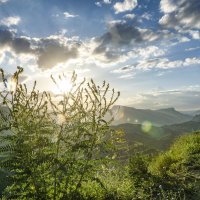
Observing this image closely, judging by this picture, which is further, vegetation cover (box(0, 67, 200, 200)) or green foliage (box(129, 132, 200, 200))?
green foliage (box(129, 132, 200, 200))

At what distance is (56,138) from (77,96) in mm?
897

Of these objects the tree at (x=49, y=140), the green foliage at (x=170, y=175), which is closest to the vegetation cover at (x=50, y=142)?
the tree at (x=49, y=140)

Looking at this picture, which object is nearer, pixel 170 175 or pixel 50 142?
pixel 50 142

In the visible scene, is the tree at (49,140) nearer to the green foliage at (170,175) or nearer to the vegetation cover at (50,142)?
the vegetation cover at (50,142)

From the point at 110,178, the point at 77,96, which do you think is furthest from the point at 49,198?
the point at 110,178

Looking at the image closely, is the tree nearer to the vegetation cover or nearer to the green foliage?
the vegetation cover

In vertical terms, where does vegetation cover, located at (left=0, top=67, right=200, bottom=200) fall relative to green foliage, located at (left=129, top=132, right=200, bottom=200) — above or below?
above

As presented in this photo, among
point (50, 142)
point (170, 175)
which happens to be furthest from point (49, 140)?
point (170, 175)

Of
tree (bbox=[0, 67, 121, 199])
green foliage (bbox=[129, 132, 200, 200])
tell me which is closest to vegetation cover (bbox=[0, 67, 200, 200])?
tree (bbox=[0, 67, 121, 199])

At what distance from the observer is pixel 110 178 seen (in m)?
9.48

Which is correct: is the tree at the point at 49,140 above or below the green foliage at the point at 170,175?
above

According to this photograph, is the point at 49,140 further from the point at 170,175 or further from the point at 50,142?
the point at 170,175

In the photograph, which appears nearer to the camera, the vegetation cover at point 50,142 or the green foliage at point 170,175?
the vegetation cover at point 50,142

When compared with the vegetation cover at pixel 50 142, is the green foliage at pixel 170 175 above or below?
below
